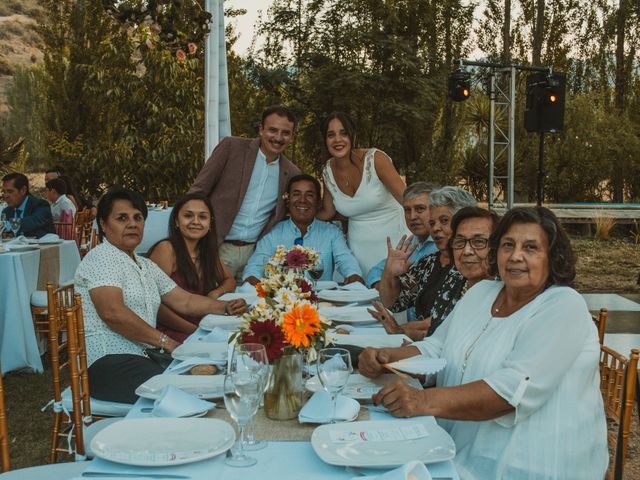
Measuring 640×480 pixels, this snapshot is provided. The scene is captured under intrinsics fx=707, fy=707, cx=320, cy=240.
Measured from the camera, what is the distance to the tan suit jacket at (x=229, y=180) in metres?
4.09

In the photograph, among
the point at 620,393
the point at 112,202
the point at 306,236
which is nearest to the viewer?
the point at 620,393

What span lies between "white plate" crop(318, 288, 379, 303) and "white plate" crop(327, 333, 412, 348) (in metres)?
0.70

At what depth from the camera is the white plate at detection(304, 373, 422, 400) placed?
1772 mm

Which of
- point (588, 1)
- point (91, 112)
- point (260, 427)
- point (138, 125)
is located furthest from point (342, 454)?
point (588, 1)

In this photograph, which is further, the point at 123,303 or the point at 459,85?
the point at 459,85

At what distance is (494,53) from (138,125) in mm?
15259

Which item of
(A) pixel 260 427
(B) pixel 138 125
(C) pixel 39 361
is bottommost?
(C) pixel 39 361

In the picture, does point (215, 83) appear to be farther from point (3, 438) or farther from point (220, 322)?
point (3, 438)

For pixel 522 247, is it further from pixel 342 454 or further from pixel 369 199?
→ pixel 369 199

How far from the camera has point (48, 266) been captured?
5.38 metres

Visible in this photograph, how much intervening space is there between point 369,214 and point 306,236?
41cm

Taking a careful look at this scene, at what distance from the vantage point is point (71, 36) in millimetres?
12039

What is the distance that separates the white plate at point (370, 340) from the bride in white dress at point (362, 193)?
1.76 metres

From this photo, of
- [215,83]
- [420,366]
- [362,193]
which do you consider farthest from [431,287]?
[215,83]
